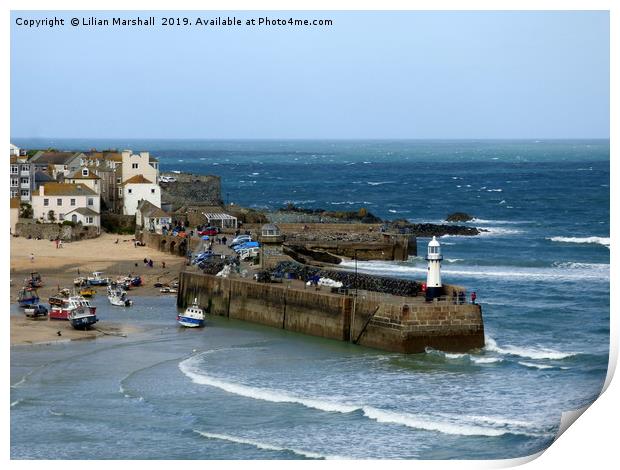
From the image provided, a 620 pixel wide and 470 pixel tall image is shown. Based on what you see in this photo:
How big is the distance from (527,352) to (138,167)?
3024 centimetres

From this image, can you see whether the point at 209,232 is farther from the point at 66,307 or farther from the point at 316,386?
the point at 316,386

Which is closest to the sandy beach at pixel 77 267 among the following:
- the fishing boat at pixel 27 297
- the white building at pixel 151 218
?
the fishing boat at pixel 27 297

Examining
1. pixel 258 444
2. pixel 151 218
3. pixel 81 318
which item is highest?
pixel 151 218

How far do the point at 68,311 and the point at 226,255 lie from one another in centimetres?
713

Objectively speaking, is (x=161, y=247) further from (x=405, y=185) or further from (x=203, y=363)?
(x=405, y=185)

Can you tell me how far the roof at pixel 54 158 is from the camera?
60.3m

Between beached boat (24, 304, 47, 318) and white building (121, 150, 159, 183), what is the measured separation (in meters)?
21.5

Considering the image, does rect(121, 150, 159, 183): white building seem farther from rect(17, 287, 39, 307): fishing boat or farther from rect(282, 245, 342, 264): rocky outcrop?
rect(17, 287, 39, 307): fishing boat

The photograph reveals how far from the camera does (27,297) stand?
35.7m

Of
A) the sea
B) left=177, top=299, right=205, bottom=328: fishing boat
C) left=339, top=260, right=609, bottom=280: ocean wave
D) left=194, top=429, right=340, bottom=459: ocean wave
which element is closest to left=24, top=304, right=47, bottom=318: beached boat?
the sea

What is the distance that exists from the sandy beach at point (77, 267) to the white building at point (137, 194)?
3357 mm

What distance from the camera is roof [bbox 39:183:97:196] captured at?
5094 cm

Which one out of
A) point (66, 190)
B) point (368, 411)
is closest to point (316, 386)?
point (368, 411)

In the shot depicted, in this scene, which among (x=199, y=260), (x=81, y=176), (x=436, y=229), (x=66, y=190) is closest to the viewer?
(x=199, y=260)
